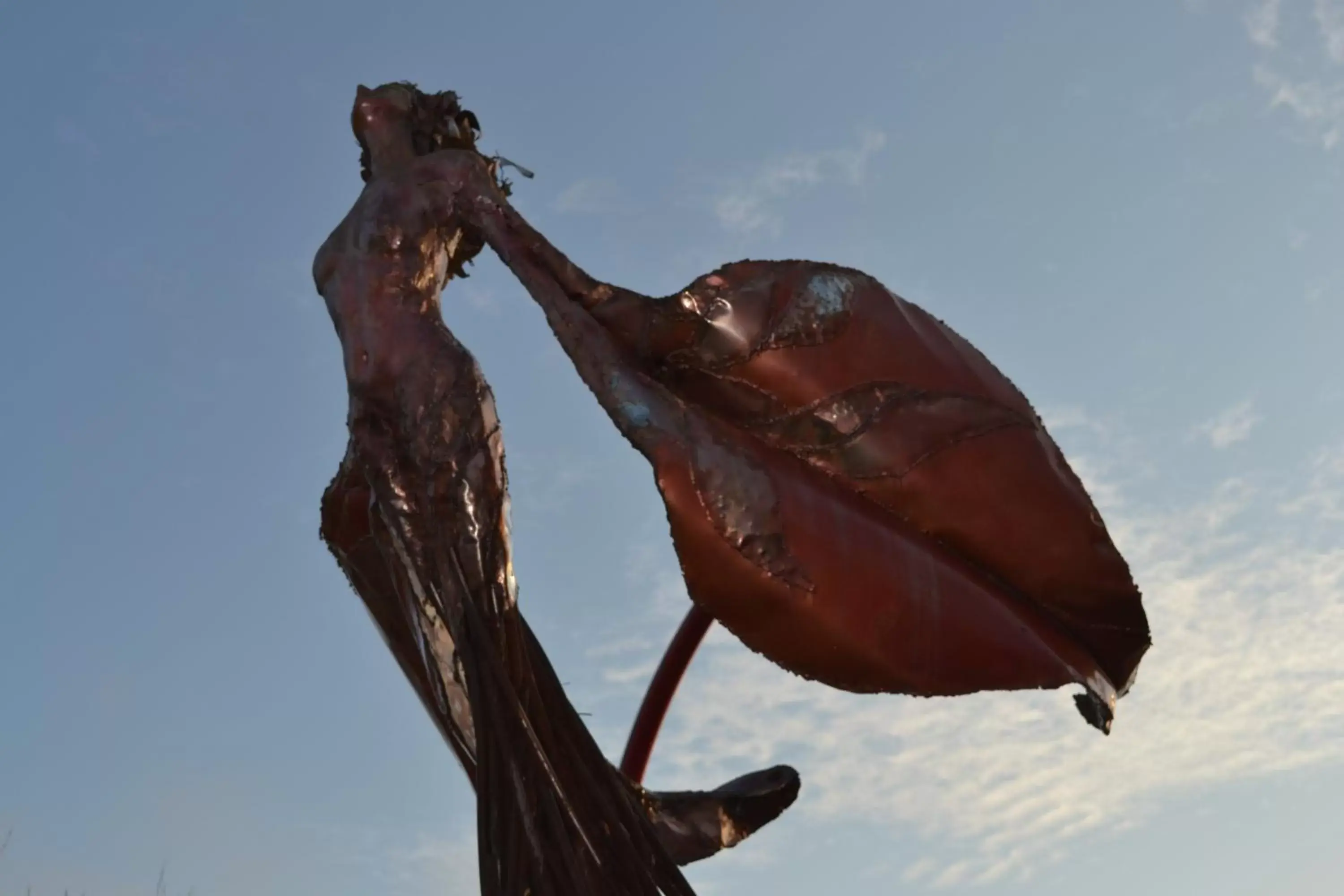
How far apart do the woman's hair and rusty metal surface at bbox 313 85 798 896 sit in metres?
0.04

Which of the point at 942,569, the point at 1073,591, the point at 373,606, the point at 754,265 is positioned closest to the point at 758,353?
the point at 754,265

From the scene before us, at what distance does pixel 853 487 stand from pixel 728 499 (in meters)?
0.33

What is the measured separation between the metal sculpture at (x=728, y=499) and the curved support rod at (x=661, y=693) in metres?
0.64

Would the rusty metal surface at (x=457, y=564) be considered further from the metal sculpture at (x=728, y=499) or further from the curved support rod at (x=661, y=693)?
the curved support rod at (x=661, y=693)

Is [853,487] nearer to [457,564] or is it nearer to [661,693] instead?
[457,564]

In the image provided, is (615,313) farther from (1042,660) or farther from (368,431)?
(1042,660)

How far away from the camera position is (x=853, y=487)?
10.4 feet

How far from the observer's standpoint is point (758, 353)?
3182 mm

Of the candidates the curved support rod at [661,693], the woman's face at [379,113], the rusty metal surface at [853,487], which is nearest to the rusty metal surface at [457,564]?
the woman's face at [379,113]

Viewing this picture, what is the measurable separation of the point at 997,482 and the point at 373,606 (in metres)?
1.60

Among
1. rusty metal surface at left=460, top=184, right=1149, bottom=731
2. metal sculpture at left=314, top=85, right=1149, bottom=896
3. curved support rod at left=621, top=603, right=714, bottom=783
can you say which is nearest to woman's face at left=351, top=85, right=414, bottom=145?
metal sculpture at left=314, top=85, right=1149, bottom=896

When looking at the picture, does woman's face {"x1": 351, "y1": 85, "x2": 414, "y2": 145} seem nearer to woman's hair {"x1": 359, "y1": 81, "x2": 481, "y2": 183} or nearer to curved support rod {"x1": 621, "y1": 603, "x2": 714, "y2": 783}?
woman's hair {"x1": 359, "y1": 81, "x2": 481, "y2": 183}

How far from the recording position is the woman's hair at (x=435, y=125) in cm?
380

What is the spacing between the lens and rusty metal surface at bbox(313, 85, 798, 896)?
3.10 m
